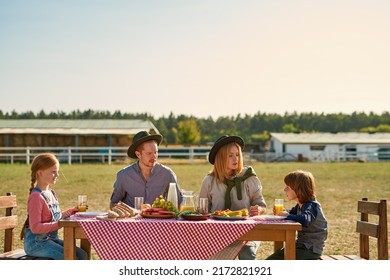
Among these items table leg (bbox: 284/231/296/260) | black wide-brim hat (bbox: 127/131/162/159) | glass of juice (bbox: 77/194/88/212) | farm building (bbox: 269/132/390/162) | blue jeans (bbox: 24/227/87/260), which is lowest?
farm building (bbox: 269/132/390/162)

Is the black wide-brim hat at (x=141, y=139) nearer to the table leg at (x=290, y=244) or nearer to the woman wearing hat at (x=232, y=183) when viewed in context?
the woman wearing hat at (x=232, y=183)

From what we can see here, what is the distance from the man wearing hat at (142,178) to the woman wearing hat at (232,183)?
0.41 m

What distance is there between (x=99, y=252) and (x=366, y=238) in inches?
76.5

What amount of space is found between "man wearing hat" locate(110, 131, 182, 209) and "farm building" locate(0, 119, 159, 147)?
2706 centimetres

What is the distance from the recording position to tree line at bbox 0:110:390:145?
4458cm

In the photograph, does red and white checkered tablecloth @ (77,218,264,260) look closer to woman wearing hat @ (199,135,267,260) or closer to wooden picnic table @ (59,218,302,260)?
wooden picnic table @ (59,218,302,260)

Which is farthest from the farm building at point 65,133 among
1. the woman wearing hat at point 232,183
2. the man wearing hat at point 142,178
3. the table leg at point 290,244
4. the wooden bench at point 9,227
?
the table leg at point 290,244

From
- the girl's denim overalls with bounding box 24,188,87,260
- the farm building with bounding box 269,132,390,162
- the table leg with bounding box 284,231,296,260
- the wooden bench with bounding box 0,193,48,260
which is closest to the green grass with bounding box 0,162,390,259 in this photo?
the wooden bench with bounding box 0,193,48,260

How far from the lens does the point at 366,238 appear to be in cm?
440

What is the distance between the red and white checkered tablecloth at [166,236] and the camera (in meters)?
3.70

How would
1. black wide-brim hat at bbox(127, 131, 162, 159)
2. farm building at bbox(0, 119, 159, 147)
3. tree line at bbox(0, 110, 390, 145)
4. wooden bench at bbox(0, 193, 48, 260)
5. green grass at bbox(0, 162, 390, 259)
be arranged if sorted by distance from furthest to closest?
tree line at bbox(0, 110, 390, 145) < farm building at bbox(0, 119, 159, 147) < green grass at bbox(0, 162, 390, 259) < black wide-brim hat at bbox(127, 131, 162, 159) < wooden bench at bbox(0, 193, 48, 260)

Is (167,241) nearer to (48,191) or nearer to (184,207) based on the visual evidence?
(184,207)

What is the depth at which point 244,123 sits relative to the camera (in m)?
104

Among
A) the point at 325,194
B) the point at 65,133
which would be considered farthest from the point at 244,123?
the point at 325,194
